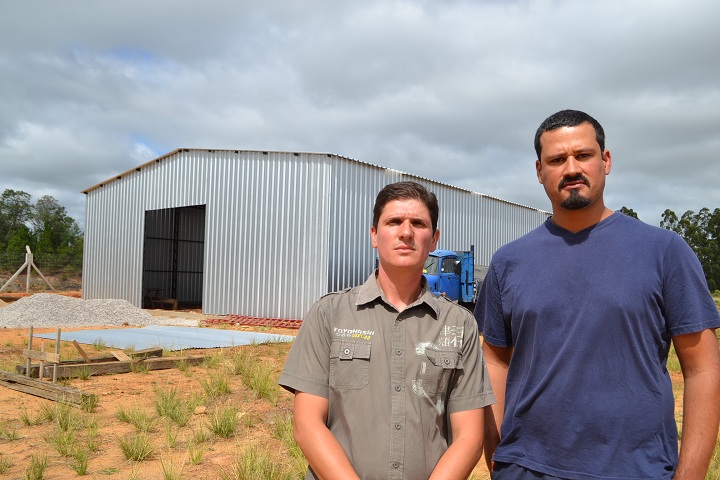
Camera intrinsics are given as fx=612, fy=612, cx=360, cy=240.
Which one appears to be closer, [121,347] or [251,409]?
[251,409]

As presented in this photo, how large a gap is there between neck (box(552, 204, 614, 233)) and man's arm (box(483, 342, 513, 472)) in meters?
0.62

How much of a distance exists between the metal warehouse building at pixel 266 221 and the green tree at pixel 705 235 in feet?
147

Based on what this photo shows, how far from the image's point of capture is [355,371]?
2252 mm

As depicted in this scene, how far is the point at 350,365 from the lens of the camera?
2.26 metres

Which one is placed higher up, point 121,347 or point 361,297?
point 361,297

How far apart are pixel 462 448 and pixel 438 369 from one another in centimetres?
29

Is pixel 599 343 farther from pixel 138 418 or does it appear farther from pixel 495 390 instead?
pixel 138 418

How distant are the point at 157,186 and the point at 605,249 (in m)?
25.4

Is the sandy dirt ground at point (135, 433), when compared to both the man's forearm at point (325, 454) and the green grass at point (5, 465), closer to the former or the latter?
the green grass at point (5, 465)

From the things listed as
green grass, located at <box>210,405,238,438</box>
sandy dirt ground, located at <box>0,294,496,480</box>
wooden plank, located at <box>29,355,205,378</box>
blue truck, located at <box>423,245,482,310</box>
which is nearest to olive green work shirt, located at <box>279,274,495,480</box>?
sandy dirt ground, located at <box>0,294,496,480</box>

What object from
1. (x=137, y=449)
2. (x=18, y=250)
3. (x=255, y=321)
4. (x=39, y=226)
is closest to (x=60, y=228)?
(x=39, y=226)

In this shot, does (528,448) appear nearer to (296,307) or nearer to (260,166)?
(296,307)

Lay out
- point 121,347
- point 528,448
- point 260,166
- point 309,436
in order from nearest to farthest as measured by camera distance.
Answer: point 309,436
point 528,448
point 121,347
point 260,166

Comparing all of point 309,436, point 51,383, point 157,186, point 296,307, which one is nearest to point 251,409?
point 51,383
